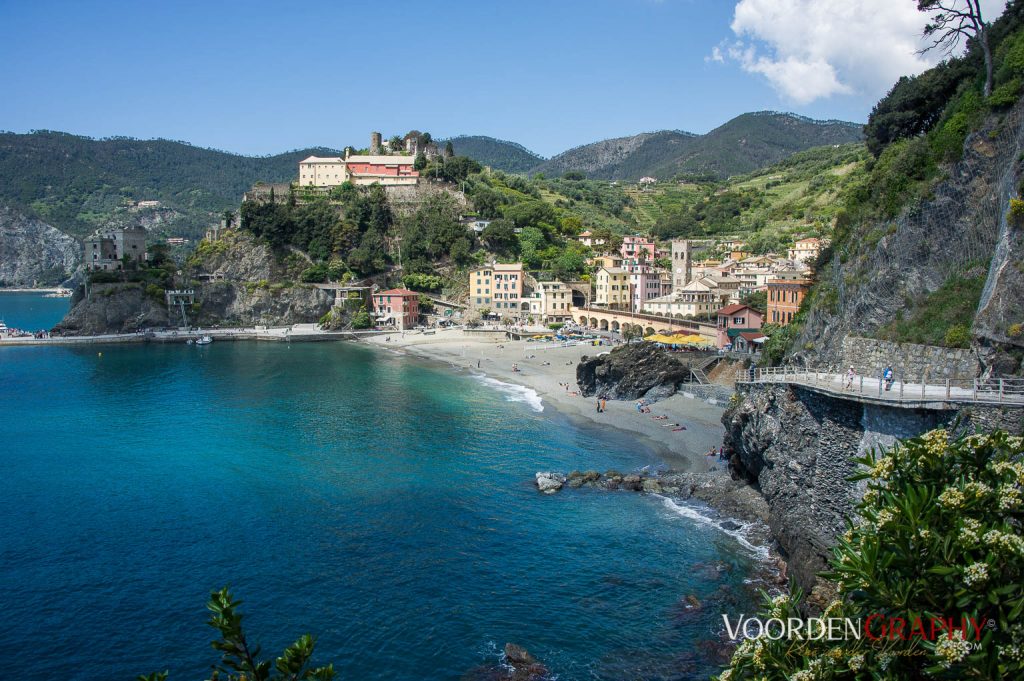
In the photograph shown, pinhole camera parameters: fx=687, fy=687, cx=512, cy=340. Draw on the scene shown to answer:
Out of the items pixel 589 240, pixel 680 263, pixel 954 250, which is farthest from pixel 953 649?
pixel 589 240

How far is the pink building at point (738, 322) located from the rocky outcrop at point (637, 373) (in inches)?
219

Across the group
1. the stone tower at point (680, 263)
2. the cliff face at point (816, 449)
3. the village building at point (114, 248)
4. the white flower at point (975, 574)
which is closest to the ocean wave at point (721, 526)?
the cliff face at point (816, 449)

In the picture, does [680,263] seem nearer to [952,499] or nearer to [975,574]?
[952,499]

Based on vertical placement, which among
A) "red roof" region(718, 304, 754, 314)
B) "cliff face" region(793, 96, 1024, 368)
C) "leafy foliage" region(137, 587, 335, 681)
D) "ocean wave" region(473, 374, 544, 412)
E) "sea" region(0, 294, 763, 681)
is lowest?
"sea" region(0, 294, 763, 681)

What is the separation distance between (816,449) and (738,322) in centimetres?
3097

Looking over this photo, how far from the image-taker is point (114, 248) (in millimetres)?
83250

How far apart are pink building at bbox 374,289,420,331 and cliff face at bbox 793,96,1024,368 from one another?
58.3 m

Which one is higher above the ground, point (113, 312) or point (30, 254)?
point (30, 254)

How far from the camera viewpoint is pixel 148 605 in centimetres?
1855

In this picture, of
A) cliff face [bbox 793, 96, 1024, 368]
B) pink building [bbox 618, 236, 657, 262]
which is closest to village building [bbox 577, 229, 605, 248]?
pink building [bbox 618, 236, 657, 262]

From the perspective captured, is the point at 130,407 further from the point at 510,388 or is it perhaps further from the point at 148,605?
the point at 148,605

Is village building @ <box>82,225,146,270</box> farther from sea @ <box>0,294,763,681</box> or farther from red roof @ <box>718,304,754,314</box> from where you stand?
red roof @ <box>718,304,754,314</box>

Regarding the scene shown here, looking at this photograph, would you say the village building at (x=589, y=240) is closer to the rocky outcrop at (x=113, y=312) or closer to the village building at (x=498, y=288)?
the village building at (x=498, y=288)

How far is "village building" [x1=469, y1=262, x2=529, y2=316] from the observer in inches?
3078
